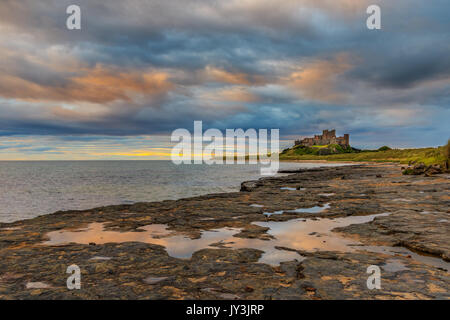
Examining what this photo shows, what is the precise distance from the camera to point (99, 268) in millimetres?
8781

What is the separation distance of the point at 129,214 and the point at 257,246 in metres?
12.1

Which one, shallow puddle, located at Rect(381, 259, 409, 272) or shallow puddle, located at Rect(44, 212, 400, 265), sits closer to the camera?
shallow puddle, located at Rect(381, 259, 409, 272)

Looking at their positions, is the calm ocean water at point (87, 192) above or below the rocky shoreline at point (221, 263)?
below

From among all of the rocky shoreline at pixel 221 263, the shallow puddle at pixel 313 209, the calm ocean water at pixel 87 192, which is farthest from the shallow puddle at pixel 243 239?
the calm ocean water at pixel 87 192

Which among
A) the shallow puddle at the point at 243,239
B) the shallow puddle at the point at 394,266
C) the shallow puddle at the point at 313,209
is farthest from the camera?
the shallow puddle at the point at 313,209

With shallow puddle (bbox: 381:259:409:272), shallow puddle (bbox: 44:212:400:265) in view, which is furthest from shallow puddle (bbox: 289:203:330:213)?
shallow puddle (bbox: 381:259:409:272)

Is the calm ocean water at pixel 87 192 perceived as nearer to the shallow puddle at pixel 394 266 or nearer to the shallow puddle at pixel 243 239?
the shallow puddle at pixel 243 239

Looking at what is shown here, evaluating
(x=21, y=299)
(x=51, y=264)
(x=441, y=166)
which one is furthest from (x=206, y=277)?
(x=441, y=166)

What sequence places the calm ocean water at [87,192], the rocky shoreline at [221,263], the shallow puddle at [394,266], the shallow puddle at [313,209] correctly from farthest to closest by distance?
the calm ocean water at [87,192] < the shallow puddle at [313,209] < the shallow puddle at [394,266] < the rocky shoreline at [221,263]

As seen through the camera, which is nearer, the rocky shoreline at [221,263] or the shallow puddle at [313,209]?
the rocky shoreline at [221,263]

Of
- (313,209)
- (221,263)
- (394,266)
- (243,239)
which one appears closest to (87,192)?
(313,209)

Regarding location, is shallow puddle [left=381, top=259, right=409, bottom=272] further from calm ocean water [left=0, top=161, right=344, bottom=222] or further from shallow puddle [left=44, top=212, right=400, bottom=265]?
calm ocean water [left=0, top=161, right=344, bottom=222]

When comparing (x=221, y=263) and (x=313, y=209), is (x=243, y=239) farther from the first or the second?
(x=313, y=209)
